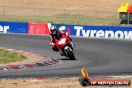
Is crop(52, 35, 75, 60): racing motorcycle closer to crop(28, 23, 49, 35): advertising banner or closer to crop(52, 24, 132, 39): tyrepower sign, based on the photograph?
crop(52, 24, 132, 39): tyrepower sign

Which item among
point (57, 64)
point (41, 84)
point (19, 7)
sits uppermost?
point (41, 84)

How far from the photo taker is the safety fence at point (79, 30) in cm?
3694

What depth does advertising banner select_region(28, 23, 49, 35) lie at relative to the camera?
40125 millimetres

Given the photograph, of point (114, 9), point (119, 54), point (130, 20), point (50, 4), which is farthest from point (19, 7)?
point (119, 54)

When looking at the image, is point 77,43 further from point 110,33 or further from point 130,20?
point 130,20

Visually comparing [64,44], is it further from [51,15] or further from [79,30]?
[51,15]

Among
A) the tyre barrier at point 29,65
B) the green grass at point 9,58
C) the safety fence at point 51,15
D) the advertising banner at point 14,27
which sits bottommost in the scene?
the safety fence at point 51,15

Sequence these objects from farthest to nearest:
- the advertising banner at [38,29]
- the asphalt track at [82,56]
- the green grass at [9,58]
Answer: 1. the advertising banner at [38,29]
2. the green grass at [9,58]
3. the asphalt track at [82,56]

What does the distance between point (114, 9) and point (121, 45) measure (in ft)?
117

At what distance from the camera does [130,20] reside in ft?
149

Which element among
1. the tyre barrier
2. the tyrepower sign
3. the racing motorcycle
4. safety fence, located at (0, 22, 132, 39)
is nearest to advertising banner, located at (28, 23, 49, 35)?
safety fence, located at (0, 22, 132, 39)

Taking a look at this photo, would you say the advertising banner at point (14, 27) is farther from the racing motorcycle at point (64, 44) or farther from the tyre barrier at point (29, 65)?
the tyre barrier at point (29, 65)

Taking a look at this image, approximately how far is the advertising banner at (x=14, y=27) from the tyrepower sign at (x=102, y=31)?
386 cm

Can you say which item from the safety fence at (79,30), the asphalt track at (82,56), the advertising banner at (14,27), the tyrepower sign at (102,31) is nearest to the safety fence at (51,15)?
the advertising banner at (14,27)
